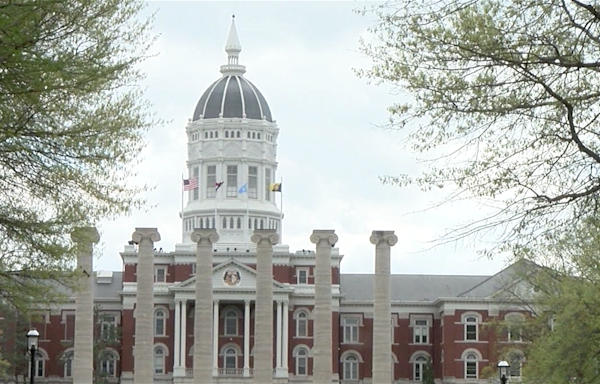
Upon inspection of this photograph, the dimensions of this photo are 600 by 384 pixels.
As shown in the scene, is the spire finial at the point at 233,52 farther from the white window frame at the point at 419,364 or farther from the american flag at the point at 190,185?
the white window frame at the point at 419,364

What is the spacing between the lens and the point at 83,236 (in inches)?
1388

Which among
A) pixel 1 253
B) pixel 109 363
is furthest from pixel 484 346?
pixel 1 253

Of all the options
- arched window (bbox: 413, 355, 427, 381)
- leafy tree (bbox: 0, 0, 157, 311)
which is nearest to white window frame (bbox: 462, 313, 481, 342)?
arched window (bbox: 413, 355, 427, 381)

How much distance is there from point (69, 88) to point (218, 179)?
105594 mm

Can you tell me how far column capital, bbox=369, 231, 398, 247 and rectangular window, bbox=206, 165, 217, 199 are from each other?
54.0 m

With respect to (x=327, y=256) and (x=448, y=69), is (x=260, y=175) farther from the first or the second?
(x=448, y=69)

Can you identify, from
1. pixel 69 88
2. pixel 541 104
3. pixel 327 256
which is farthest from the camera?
pixel 327 256

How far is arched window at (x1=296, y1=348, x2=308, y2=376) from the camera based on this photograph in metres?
114

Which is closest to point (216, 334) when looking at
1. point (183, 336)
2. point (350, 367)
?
point (183, 336)

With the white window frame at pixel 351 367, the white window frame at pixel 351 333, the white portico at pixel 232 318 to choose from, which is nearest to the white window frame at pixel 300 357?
the white portico at pixel 232 318

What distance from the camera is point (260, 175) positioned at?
445 ft

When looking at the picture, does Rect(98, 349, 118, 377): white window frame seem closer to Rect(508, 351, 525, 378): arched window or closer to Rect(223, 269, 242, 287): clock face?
Rect(223, 269, 242, 287): clock face

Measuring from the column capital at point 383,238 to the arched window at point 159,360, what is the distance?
36.9 metres

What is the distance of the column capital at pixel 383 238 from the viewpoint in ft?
267
